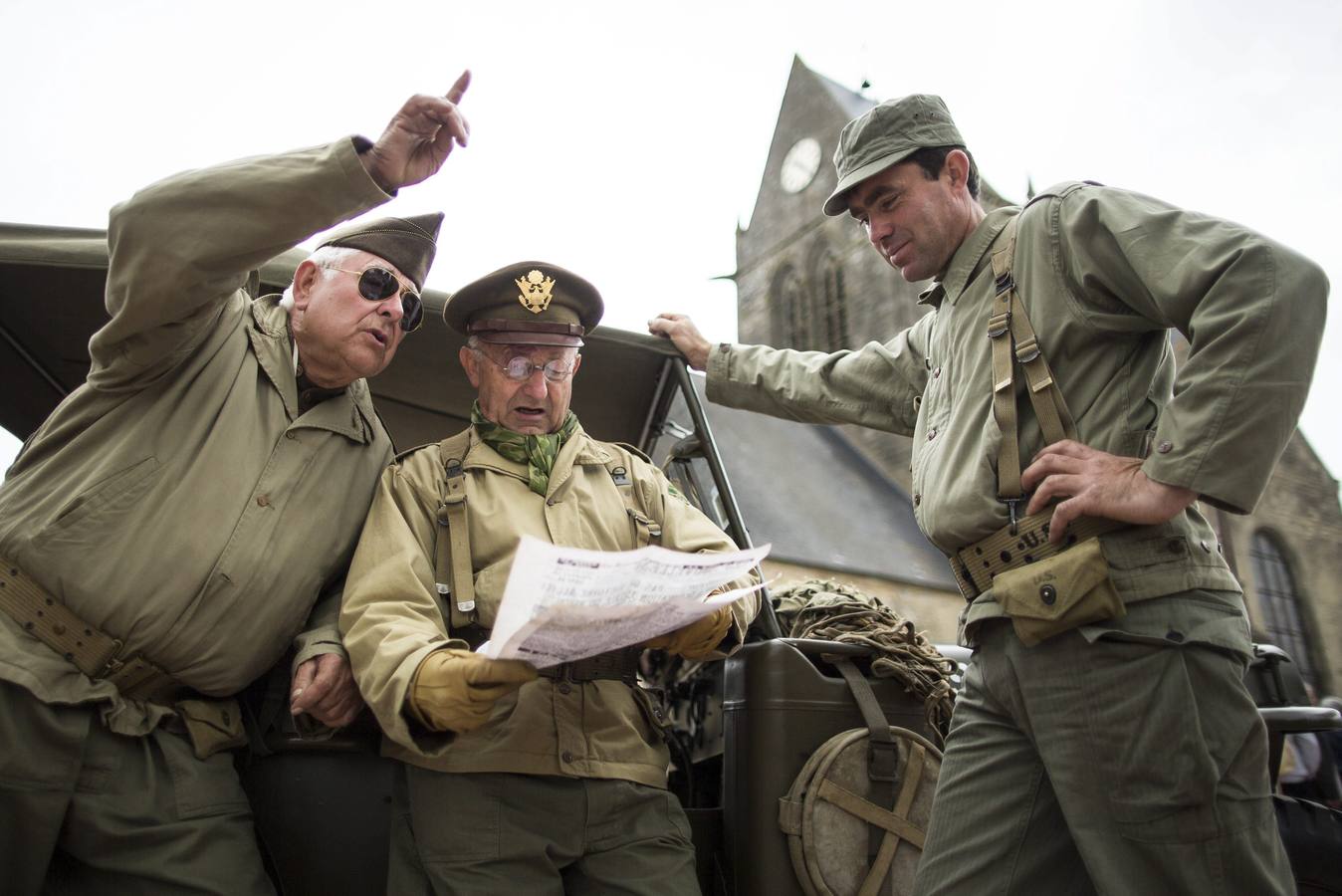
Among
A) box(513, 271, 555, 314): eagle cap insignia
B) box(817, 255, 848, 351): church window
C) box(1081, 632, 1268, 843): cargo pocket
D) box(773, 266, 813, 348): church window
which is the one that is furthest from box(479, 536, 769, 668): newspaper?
box(773, 266, 813, 348): church window

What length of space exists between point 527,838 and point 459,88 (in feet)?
5.68

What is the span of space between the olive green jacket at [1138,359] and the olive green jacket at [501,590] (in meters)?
0.68

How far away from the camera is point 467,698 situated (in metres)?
1.93

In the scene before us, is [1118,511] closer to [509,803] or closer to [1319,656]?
[509,803]

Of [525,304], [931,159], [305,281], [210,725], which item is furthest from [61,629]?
[931,159]

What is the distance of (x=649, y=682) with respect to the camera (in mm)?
3947

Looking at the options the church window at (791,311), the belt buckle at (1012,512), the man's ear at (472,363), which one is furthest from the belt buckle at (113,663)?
the church window at (791,311)

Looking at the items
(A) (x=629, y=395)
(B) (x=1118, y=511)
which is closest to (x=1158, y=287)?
(B) (x=1118, y=511)

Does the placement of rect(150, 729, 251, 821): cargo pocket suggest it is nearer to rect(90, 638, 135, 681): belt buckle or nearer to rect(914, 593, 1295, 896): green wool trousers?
rect(90, 638, 135, 681): belt buckle

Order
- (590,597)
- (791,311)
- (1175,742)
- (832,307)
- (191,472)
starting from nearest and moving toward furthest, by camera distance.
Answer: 1. (590,597)
2. (1175,742)
3. (191,472)
4. (832,307)
5. (791,311)

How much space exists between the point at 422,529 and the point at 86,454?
0.80 meters

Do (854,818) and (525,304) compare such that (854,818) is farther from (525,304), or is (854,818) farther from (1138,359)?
(525,304)

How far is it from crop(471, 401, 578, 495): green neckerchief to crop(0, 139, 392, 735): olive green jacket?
1.27 ft

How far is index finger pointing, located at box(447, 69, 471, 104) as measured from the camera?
2.45 metres
